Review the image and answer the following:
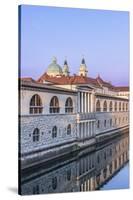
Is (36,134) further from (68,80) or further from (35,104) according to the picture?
(68,80)

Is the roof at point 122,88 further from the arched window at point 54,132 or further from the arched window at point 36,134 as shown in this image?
the arched window at point 36,134

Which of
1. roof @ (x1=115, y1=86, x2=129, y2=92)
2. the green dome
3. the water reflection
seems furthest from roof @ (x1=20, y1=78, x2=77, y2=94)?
the water reflection

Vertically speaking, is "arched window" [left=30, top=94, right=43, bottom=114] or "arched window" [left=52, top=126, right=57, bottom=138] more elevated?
"arched window" [left=30, top=94, right=43, bottom=114]

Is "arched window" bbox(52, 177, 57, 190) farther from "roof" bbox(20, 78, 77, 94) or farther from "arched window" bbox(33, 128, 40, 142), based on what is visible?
"roof" bbox(20, 78, 77, 94)

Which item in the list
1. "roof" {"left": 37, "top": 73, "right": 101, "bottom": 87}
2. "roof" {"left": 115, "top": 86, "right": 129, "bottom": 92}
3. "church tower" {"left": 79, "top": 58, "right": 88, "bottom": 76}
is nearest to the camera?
"roof" {"left": 37, "top": 73, "right": 101, "bottom": 87}

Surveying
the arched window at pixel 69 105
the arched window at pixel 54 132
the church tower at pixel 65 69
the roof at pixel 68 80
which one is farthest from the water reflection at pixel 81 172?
the church tower at pixel 65 69

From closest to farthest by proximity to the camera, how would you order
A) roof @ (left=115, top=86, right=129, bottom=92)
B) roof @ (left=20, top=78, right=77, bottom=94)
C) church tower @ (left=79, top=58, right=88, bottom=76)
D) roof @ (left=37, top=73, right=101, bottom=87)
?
roof @ (left=20, top=78, right=77, bottom=94), roof @ (left=37, top=73, right=101, bottom=87), church tower @ (left=79, top=58, right=88, bottom=76), roof @ (left=115, top=86, right=129, bottom=92)

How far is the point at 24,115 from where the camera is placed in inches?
147

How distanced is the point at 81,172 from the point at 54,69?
902 mm

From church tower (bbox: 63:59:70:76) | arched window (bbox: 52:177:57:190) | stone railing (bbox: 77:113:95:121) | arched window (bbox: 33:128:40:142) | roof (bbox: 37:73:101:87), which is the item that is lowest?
arched window (bbox: 52:177:57:190)

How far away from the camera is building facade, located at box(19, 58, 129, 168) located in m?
3.78

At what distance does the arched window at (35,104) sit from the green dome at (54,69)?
224 millimetres

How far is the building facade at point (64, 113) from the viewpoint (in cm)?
378

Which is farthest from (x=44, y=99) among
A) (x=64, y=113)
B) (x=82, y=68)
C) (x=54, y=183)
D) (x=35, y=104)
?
(x=54, y=183)
